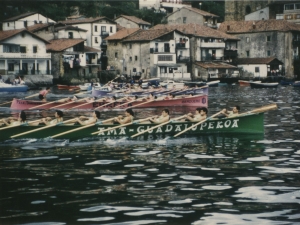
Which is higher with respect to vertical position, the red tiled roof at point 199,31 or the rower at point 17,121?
the red tiled roof at point 199,31

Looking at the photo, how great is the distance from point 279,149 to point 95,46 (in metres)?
71.0

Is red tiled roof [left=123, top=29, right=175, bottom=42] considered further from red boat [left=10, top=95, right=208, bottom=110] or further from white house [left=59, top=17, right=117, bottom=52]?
red boat [left=10, top=95, right=208, bottom=110]

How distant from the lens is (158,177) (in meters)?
15.3

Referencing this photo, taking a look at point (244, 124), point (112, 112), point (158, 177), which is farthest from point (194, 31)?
point (158, 177)

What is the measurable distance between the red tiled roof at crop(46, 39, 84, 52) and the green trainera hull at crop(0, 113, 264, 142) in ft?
187

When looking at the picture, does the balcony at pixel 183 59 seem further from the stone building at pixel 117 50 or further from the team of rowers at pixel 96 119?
the team of rowers at pixel 96 119

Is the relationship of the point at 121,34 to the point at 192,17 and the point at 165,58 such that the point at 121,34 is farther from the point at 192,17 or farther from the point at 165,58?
the point at 192,17

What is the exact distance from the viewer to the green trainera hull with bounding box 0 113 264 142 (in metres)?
21.1

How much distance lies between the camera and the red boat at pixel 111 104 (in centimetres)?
3653

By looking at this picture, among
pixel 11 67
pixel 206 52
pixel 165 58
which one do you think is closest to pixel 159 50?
pixel 165 58

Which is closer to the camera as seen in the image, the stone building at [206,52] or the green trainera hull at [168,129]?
the green trainera hull at [168,129]

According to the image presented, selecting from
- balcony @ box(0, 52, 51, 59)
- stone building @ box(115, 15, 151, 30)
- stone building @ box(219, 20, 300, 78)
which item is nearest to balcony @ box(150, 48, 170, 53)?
stone building @ box(115, 15, 151, 30)

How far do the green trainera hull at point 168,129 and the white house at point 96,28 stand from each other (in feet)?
219

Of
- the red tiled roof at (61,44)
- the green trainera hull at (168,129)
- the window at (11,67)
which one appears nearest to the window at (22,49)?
the window at (11,67)
